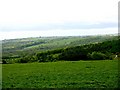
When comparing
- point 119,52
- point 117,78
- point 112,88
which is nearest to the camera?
point 112,88

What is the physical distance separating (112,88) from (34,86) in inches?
309

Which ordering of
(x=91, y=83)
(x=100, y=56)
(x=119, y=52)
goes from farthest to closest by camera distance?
(x=119, y=52), (x=100, y=56), (x=91, y=83)

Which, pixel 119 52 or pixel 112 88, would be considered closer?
pixel 112 88

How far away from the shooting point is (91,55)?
2586 inches

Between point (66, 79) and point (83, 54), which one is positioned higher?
point (83, 54)

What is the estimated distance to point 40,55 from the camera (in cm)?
7838

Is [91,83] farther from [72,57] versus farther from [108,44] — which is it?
[108,44]

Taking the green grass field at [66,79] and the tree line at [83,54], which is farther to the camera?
the tree line at [83,54]

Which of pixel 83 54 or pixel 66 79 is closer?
pixel 66 79

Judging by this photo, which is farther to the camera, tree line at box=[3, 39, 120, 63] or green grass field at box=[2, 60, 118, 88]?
tree line at box=[3, 39, 120, 63]

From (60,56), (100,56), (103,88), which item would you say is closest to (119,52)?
(100,56)

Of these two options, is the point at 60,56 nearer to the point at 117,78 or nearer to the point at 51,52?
the point at 51,52

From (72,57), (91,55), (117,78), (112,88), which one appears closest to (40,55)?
(72,57)

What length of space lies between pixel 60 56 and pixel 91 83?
151 feet
